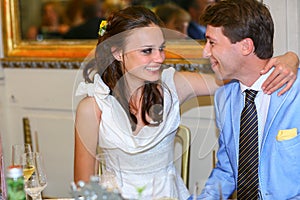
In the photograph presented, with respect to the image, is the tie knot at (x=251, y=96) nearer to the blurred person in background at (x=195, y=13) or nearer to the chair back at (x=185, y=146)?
the chair back at (x=185, y=146)

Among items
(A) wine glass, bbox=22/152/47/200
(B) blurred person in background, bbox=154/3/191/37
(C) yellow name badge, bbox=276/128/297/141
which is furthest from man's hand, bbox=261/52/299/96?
(B) blurred person in background, bbox=154/3/191/37

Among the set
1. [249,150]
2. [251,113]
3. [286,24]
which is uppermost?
[286,24]

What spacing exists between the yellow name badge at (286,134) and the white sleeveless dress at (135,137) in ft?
1.65

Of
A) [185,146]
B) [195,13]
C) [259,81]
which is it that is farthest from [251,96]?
[195,13]

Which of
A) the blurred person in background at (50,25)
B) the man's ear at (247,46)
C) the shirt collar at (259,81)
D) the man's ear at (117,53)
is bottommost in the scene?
the blurred person in background at (50,25)

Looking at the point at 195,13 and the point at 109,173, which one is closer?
the point at 109,173

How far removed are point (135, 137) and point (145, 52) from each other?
0.36 metres

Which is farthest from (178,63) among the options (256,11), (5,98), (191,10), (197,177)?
(5,98)

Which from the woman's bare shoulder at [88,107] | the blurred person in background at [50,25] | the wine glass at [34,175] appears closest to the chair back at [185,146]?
the woman's bare shoulder at [88,107]

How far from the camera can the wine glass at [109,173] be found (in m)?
1.56

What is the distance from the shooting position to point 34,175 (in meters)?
1.95

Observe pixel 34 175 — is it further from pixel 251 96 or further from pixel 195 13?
pixel 195 13

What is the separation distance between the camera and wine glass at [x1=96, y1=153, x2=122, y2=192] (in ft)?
5.10

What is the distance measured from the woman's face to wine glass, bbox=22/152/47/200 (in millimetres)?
639
